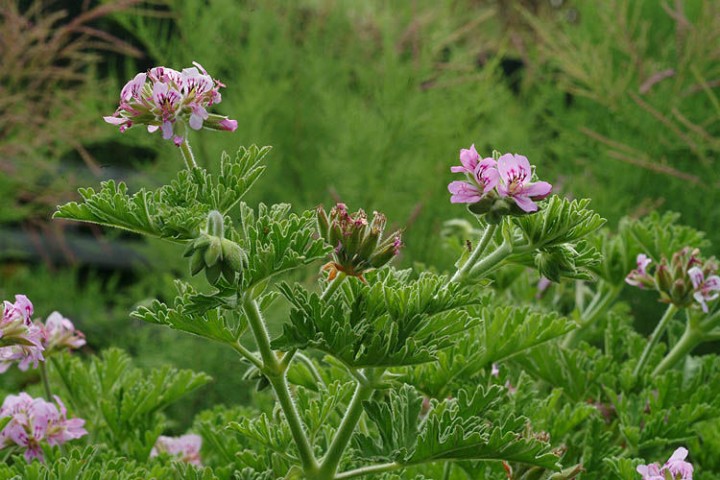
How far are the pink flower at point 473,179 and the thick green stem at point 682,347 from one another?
1.48 ft

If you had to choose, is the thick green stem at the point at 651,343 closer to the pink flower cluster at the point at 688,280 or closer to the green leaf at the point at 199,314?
the pink flower cluster at the point at 688,280

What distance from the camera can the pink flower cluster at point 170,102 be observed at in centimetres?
68

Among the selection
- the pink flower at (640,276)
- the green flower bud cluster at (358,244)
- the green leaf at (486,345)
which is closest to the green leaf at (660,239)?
the pink flower at (640,276)

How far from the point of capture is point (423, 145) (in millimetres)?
2809

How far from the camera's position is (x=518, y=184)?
27.1 inches

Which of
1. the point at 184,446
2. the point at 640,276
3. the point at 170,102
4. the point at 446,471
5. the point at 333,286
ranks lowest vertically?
the point at 184,446

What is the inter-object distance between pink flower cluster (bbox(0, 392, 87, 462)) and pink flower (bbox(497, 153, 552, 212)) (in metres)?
0.52

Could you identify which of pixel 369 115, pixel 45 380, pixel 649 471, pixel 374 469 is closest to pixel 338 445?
pixel 374 469

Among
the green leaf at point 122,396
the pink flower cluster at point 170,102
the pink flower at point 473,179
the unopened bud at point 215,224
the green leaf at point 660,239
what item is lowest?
the green leaf at point 122,396

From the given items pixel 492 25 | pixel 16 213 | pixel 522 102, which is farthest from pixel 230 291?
pixel 492 25

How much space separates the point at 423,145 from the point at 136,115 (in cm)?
216

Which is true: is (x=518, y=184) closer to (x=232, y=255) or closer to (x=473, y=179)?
(x=473, y=179)

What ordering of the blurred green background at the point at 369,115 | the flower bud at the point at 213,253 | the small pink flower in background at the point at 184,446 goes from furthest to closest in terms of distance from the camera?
the blurred green background at the point at 369,115 → the small pink flower in background at the point at 184,446 → the flower bud at the point at 213,253

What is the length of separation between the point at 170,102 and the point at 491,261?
0.96ft
